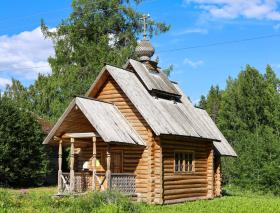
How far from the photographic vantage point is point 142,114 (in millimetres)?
22281

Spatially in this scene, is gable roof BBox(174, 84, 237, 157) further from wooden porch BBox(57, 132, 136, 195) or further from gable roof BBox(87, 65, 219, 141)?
wooden porch BBox(57, 132, 136, 195)

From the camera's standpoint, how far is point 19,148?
30719 millimetres

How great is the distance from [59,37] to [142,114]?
18.0m

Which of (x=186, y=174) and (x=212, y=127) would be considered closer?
(x=186, y=174)

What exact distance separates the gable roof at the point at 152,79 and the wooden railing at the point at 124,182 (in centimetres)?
467

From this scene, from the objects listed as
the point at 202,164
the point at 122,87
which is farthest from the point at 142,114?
the point at 202,164

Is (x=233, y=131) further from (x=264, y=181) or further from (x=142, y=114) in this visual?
(x=142, y=114)

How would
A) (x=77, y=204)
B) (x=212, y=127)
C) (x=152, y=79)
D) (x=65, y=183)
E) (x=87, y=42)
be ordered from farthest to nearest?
(x=87, y=42), (x=212, y=127), (x=152, y=79), (x=65, y=183), (x=77, y=204)

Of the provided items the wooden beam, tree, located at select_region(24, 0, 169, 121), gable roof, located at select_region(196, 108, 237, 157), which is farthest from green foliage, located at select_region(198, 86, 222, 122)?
the wooden beam

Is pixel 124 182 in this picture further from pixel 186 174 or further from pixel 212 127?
pixel 212 127

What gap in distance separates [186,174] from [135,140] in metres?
4.12

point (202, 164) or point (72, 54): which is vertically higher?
point (72, 54)

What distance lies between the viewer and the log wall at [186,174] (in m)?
23.2

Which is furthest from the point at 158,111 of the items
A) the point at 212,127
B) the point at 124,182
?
the point at 212,127
